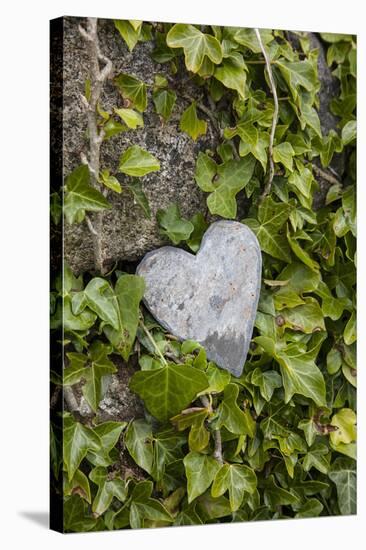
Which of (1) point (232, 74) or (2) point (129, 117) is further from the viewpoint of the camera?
(1) point (232, 74)

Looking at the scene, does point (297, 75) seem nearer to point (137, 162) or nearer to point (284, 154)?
point (284, 154)

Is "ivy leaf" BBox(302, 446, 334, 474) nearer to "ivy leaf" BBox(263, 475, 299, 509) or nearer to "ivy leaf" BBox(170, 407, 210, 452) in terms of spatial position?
"ivy leaf" BBox(263, 475, 299, 509)

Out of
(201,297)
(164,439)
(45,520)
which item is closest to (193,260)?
(201,297)

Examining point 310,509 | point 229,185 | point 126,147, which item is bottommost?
point 310,509

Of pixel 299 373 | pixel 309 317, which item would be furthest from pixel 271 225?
pixel 299 373

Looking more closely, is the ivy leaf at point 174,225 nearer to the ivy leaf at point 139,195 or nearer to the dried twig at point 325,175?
the ivy leaf at point 139,195

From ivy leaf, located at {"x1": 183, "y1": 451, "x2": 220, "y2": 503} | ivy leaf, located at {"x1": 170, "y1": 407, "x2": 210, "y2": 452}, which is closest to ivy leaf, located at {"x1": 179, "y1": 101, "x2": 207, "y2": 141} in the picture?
ivy leaf, located at {"x1": 170, "y1": 407, "x2": 210, "y2": 452}

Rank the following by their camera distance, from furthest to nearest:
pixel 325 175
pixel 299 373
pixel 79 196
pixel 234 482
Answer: pixel 325 175, pixel 299 373, pixel 234 482, pixel 79 196
